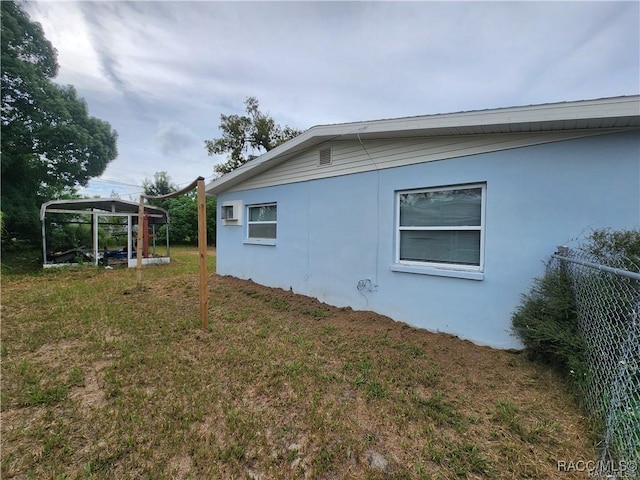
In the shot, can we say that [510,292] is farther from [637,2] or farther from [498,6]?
[498,6]

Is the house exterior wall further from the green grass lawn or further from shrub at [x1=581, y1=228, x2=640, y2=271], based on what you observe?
the green grass lawn

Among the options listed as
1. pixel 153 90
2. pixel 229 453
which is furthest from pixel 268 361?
pixel 153 90

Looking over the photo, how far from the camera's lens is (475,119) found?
3.45 meters

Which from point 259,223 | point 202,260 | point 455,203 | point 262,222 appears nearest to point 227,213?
point 259,223

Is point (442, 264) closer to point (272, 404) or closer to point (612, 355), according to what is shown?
point (612, 355)

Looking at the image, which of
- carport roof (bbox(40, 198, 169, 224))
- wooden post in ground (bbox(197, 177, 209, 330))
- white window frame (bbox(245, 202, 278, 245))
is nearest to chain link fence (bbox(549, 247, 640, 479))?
wooden post in ground (bbox(197, 177, 209, 330))

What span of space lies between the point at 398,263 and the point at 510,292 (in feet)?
5.03

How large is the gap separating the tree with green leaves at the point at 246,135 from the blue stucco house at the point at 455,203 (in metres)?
14.4

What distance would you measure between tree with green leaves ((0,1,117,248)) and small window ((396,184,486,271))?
14.7 meters

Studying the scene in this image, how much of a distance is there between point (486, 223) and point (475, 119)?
1.34 m

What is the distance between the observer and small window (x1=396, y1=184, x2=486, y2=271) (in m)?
3.74

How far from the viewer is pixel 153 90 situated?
32.8 ft

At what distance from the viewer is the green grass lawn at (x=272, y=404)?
1823 millimetres

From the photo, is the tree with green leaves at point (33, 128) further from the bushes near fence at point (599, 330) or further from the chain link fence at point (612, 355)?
the chain link fence at point (612, 355)
